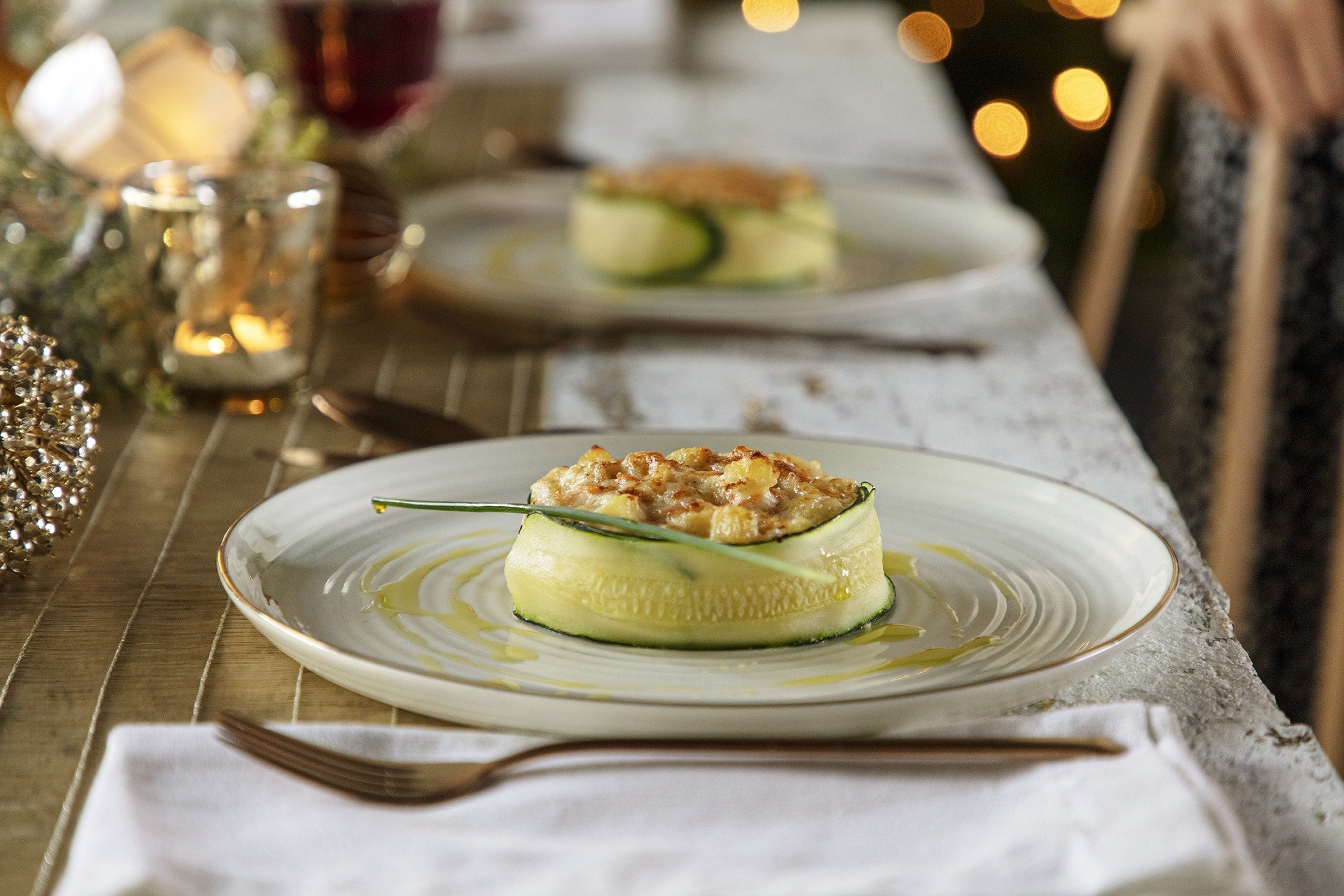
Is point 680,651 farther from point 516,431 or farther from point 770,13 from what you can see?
point 770,13

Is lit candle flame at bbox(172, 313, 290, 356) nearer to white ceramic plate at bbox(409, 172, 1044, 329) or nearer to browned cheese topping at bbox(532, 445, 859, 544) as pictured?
white ceramic plate at bbox(409, 172, 1044, 329)

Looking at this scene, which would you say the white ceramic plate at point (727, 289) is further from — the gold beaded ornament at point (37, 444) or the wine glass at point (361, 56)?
the gold beaded ornament at point (37, 444)

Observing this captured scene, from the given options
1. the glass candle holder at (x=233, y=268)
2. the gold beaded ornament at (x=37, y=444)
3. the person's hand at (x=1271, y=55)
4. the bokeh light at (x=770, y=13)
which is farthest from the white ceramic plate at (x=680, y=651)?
the bokeh light at (x=770, y=13)

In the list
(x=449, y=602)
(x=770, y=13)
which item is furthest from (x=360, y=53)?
(x=770, y=13)

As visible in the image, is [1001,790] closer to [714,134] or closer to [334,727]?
[334,727]

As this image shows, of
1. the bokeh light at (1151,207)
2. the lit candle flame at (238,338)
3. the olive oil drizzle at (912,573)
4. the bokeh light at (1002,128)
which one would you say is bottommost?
the bokeh light at (1151,207)

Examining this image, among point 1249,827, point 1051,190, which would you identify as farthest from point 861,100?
point 1249,827
